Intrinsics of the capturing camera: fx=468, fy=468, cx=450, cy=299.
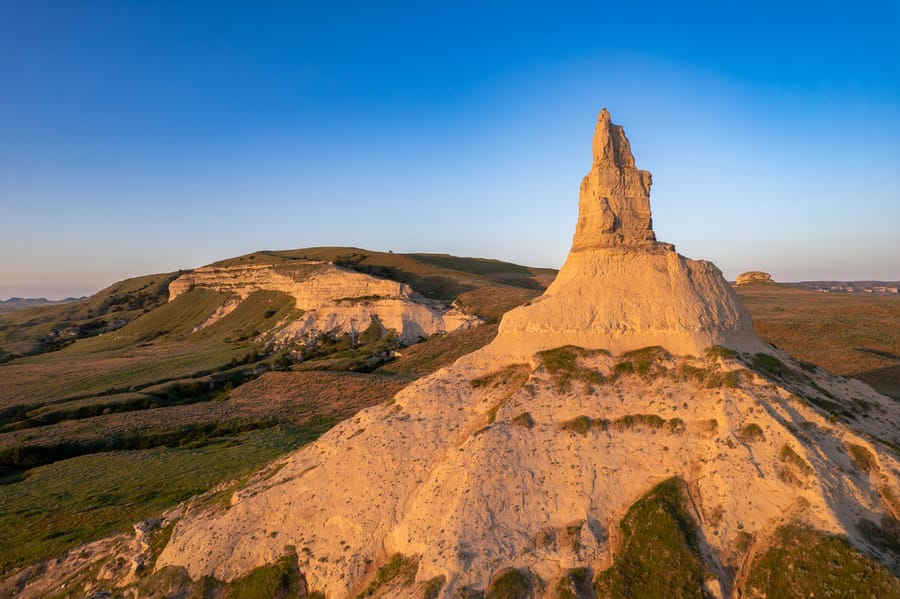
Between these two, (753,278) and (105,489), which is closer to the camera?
(105,489)

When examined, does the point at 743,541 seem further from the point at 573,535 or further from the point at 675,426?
the point at 573,535

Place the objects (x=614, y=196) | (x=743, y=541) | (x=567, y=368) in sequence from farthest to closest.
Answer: (x=614, y=196)
(x=567, y=368)
(x=743, y=541)

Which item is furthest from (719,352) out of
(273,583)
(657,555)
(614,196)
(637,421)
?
(273,583)

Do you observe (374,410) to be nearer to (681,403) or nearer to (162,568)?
(162,568)

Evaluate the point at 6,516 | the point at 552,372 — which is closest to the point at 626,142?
the point at 552,372

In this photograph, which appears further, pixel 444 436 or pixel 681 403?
pixel 444 436

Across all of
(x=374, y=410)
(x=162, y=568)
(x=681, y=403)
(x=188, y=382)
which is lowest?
(x=188, y=382)

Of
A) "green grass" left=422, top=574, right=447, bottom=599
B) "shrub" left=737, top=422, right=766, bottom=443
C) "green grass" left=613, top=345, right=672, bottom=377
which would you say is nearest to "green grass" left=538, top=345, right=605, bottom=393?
"green grass" left=613, top=345, right=672, bottom=377
